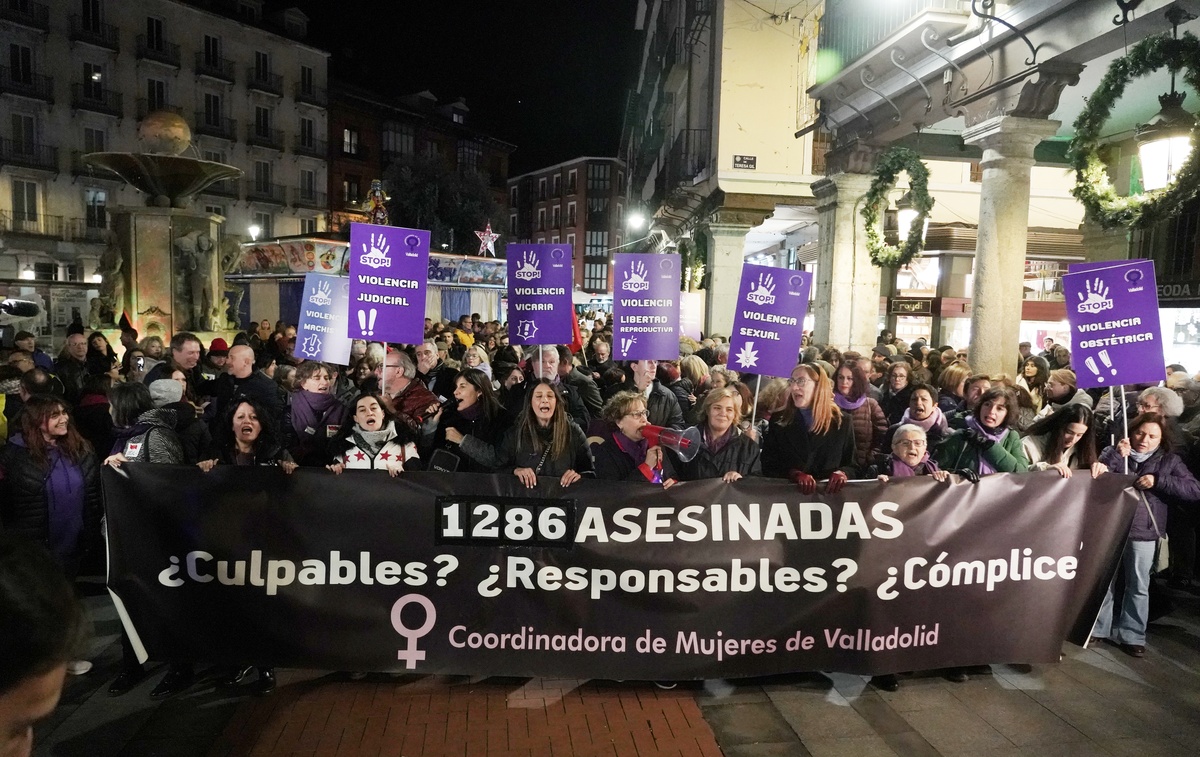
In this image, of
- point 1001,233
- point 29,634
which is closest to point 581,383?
point 1001,233

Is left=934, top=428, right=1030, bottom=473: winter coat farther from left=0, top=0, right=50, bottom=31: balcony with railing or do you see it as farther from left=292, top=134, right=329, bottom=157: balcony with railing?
left=292, top=134, right=329, bottom=157: balcony with railing

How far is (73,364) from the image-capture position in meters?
7.97

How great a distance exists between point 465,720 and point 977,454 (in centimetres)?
359

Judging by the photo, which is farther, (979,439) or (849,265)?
(849,265)

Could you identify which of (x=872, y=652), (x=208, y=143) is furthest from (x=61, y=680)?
(x=208, y=143)

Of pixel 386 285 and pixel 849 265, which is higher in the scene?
pixel 849 265

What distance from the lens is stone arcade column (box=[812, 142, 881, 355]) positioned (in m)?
12.7

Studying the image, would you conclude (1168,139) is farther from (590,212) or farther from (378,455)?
(590,212)

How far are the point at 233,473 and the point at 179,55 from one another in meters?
46.5

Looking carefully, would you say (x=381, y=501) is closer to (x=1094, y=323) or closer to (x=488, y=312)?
(x=1094, y=323)

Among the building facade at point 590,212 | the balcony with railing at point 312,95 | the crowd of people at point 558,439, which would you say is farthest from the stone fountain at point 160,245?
the building facade at point 590,212

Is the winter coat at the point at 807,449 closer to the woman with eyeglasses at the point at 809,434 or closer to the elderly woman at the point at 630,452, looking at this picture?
the woman with eyeglasses at the point at 809,434

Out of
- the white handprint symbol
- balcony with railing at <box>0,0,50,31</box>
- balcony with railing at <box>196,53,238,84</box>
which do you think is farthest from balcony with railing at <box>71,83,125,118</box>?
the white handprint symbol

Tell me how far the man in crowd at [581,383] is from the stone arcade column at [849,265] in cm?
599
